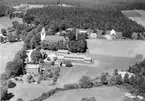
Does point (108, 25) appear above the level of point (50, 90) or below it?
above

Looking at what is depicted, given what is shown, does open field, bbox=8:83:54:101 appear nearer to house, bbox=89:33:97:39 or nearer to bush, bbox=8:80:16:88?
bush, bbox=8:80:16:88

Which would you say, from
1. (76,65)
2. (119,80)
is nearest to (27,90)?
(76,65)

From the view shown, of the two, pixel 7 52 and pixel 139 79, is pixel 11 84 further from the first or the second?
pixel 139 79

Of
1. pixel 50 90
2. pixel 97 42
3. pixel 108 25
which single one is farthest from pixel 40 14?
pixel 50 90

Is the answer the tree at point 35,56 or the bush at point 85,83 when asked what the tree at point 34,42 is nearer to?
the tree at point 35,56

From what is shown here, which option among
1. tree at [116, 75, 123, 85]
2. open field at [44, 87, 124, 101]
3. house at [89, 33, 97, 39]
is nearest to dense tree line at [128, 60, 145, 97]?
tree at [116, 75, 123, 85]

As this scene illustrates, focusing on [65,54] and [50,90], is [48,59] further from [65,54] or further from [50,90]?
[50,90]
